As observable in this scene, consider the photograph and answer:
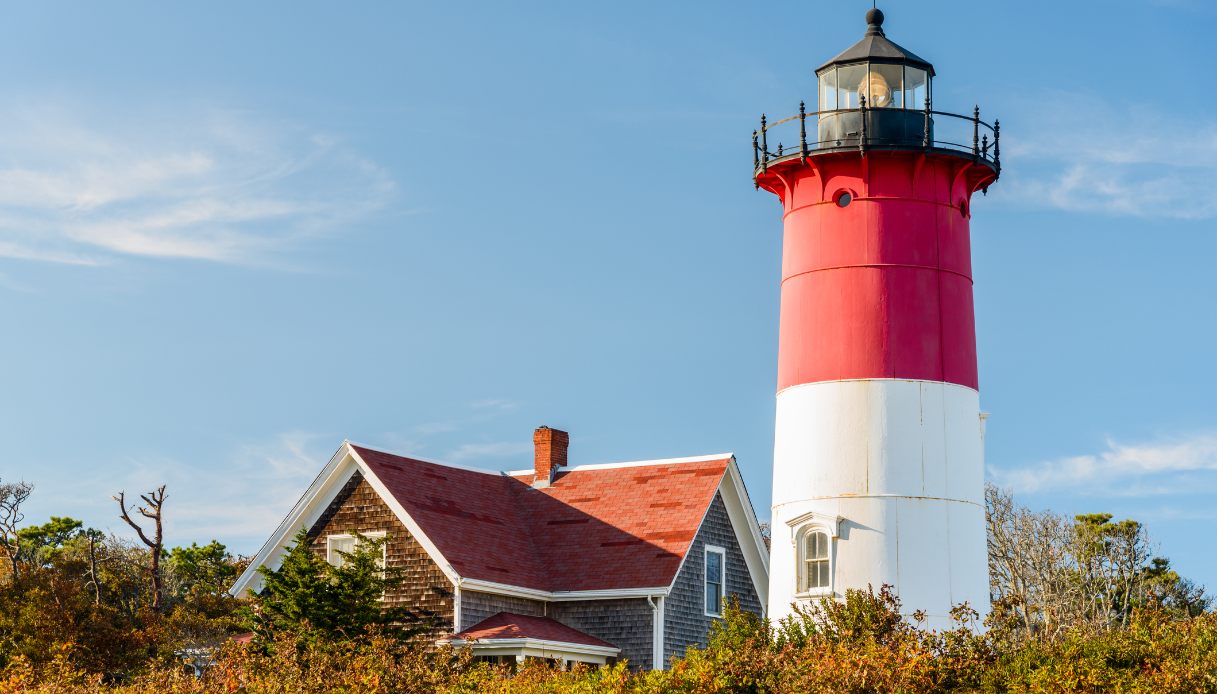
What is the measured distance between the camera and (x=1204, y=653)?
16234 millimetres

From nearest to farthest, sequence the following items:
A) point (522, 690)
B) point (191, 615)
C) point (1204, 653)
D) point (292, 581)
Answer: point (1204, 653) → point (522, 690) → point (292, 581) → point (191, 615)

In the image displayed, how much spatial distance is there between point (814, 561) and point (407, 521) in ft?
28.2

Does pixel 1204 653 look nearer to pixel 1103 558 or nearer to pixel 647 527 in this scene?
pixel 647 527

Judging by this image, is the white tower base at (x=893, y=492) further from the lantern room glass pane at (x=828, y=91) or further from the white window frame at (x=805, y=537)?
the lantern room glass pane at (x=828, y=91)

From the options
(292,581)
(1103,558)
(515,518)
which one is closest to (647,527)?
(515,518)

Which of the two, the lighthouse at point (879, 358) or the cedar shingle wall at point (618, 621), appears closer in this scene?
the lighthouse at point (879, 358)

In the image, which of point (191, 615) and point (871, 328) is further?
point (191, 615)

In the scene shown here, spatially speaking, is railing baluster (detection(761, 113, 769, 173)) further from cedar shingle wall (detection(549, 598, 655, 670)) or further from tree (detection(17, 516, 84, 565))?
tree (detection(17, 516, 84, 565))

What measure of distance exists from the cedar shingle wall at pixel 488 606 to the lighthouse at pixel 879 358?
6.57 meters

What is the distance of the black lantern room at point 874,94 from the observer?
922 inches

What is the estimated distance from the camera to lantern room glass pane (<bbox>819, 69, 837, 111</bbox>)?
24.1m

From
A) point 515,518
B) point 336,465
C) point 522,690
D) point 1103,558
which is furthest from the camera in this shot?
point 1103,558

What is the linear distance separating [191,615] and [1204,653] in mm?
26582

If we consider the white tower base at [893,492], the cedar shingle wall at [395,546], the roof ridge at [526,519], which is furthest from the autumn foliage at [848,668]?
the roof ridge at [526,519]
